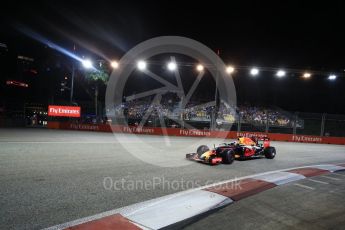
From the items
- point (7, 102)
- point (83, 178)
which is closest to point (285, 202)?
point (83, 178)

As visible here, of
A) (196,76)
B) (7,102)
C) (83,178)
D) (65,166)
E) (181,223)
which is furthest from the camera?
(196,76)

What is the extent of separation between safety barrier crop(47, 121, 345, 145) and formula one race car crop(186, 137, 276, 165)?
963cm

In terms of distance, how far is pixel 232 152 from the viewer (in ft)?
32.0

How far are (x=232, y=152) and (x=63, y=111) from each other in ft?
65.5

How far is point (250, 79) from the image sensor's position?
36.3 metres

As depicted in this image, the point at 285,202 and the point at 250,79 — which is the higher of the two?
the point at 250,79

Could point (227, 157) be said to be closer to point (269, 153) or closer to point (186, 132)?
point (269, 153)

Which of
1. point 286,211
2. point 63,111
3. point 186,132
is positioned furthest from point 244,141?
point 63,111

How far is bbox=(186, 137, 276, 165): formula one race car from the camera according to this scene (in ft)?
31.3

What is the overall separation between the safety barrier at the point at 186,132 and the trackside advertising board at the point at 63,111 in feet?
2.69

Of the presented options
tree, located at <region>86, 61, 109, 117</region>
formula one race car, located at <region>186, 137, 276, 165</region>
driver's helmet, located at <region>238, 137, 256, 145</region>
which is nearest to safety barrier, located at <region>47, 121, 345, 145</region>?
tree, located at <region>86, 61, 109, 117</region>

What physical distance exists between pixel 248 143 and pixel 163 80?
22993mm

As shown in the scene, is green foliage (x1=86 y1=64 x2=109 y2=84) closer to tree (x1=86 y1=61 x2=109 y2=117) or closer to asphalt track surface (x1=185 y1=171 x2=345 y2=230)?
tree (x1=86 y1=61 x2=109 y2=117)

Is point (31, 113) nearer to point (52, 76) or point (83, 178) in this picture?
point (52, 76)
